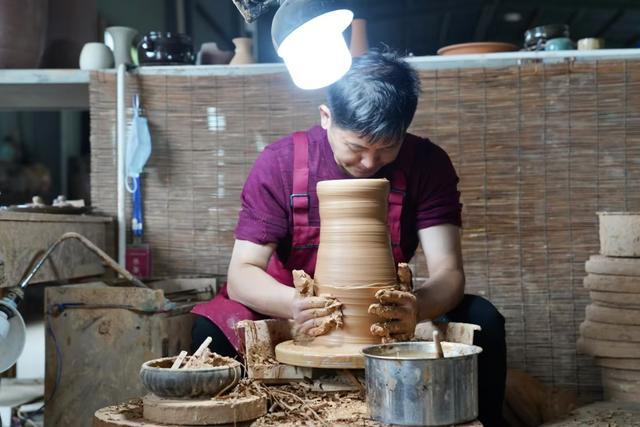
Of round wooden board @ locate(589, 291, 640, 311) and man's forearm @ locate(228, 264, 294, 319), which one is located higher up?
man's forearm @ locate(228, 264, 294, 319)

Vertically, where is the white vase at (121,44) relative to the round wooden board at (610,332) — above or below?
above

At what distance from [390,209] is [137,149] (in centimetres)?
166

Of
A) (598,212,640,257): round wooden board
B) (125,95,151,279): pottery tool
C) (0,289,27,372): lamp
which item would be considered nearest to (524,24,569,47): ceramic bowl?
(598,212,640,257): round wooden board

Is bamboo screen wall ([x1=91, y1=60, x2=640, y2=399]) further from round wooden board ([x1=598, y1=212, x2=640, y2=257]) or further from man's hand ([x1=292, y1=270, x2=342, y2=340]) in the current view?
man's hand ([x1=292, y1=270, x2=342, y2=340])

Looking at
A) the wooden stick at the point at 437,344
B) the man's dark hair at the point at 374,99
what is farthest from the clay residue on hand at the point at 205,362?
the man's dark hair at the point at 374,99

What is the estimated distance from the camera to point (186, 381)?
1978 mm

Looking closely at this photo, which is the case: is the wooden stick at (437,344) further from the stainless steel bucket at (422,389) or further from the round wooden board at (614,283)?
the round wooden board at (614,283)

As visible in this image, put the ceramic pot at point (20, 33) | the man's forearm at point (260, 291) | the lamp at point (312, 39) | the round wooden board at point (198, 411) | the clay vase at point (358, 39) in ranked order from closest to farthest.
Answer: the round wooden board at point (198, 411) < the lamp at point (312, 39) < the man's forearm at point (260, 291) < the ceramic pot at point (20, 33) < the clay vase at point (358, 39)

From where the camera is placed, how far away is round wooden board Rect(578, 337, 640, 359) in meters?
3.41

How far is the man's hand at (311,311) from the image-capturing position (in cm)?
227

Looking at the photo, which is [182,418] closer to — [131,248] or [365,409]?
[365,409]

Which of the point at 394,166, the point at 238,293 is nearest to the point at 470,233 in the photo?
the point at 394,166

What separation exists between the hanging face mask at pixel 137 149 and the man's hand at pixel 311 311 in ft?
6.18

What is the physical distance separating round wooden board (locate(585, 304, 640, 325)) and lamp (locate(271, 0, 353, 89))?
1792 millimetres
